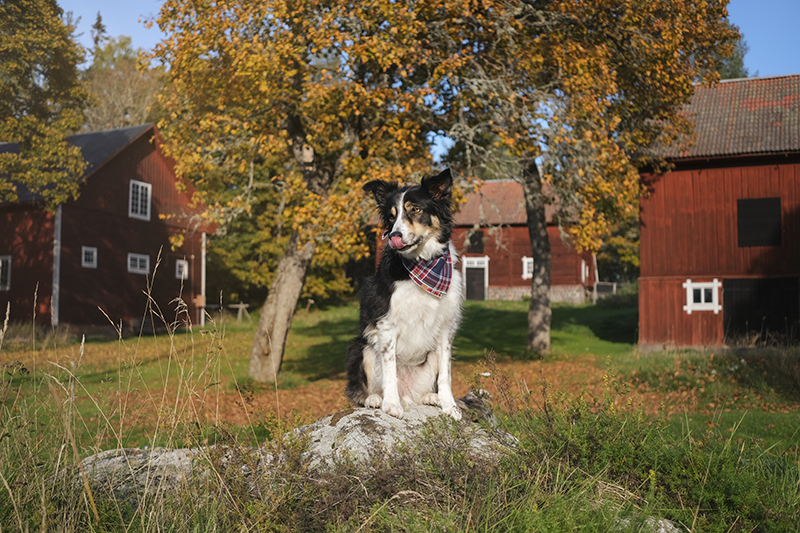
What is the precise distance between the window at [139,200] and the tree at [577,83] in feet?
56.9

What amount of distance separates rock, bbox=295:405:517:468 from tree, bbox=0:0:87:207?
63.0ft

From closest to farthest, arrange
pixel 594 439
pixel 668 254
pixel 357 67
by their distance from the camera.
A: pixel 594 439
pixel 357 67
pixel 668 254

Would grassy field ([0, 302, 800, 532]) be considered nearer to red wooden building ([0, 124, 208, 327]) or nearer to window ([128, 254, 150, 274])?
red wooden building ([0, 124, 208, 327])

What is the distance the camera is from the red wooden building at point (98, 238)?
26.7m

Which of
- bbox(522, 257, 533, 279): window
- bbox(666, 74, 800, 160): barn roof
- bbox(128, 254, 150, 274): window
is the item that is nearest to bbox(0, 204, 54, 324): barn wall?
bbox(128, 254, 150, 274): window

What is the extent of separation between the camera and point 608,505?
4.09 m

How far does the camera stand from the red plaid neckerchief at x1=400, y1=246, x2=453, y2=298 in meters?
4.99

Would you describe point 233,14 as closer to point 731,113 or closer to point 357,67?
point 357,67

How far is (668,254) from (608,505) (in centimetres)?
Answer: 2005

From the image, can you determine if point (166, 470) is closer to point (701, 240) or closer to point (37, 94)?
point (37, 94)

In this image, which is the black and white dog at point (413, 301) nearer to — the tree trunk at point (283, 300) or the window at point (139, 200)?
the tree trunk at point (283, 300)

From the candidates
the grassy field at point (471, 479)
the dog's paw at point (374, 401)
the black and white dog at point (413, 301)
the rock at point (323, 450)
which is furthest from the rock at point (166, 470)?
the black and white dog at point (413, 301)

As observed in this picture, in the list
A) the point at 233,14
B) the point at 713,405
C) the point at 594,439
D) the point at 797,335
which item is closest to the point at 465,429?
the point at 594,439

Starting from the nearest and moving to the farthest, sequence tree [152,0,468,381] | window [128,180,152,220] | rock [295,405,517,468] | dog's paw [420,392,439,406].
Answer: rock [295,405,517,468] → dog's paw [420,392,439,406] → tree [152,0,468,381] → window [128,180,152,220]
